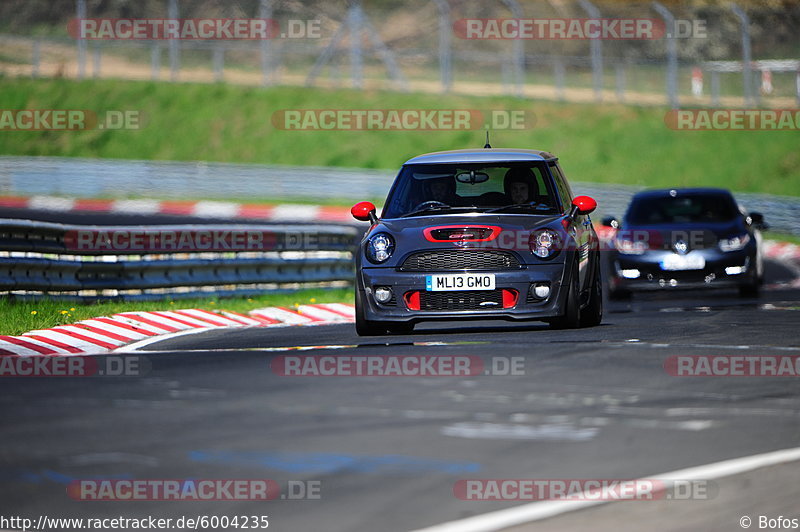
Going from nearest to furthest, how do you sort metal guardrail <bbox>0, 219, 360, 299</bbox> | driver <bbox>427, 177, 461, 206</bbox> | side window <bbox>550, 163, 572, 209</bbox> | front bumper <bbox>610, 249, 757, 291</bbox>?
1. driver <bbox>427, 177, 461, 206</bbox>
2. side window <bbox>550, 163, 572, 209</bbox>
3. metal guardrail <bbox>0, 219, 360, 299</bbox>
4. front bumper <bbox>610, 249, 757, 291</bbox>

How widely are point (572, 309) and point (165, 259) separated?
6058mm

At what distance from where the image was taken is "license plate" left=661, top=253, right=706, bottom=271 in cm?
1770

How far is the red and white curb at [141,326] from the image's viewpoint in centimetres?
1164

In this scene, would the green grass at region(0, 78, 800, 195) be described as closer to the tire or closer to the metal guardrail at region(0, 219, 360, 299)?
the tire

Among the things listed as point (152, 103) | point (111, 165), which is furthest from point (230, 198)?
point (152, 103)

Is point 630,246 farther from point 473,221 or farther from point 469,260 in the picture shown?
point 469,260

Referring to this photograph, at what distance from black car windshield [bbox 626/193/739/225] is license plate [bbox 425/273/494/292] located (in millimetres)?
7356

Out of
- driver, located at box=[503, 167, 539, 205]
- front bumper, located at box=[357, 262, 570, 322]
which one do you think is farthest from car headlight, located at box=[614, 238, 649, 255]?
front bumper, located at box=[357, 262, 570, 322]

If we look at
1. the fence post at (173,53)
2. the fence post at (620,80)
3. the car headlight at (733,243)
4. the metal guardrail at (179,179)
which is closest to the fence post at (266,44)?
the fence post at (173,53)

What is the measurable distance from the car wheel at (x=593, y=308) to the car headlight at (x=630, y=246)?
5.11 m

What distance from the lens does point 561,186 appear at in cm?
1284

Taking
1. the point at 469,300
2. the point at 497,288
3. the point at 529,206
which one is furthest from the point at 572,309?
the point at 529,206

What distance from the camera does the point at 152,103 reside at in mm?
49812

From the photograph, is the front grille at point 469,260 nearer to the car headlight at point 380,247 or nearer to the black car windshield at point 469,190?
the car headlight at point 380,247
